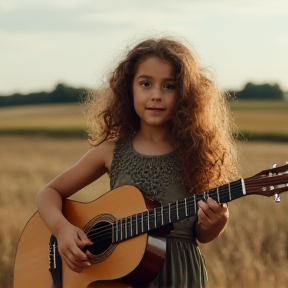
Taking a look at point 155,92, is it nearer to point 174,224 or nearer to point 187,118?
point 187,118

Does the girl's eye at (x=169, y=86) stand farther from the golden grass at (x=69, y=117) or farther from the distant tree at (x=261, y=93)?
the distant tree at (x=261, y=93)

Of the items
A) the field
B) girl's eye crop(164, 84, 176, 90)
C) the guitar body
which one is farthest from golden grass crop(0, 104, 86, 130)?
girl's eye crop(164, 84, 176, 90)

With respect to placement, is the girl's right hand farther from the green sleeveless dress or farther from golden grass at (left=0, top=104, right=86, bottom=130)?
golden grass at (left=0, top=104, right=86, bottom=130)

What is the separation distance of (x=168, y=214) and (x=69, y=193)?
660 mm

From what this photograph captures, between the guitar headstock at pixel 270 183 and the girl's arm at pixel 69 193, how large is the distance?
0.77m

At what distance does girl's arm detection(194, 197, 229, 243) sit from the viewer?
3.01 metres

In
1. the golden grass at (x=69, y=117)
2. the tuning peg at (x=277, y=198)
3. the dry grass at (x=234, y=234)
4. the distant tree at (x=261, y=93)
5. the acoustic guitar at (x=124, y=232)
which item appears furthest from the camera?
the distant tree at (x=261, y=93)

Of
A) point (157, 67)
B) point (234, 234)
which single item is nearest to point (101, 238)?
point (157, 67)

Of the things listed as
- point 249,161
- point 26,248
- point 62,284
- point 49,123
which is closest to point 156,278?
point 62,284

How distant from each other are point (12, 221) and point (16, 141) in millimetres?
10434

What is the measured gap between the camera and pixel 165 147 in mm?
3348

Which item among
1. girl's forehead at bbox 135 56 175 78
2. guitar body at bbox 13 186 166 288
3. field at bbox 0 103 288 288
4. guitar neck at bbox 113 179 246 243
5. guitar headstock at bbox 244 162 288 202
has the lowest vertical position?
field at bbox 0 103 288 288

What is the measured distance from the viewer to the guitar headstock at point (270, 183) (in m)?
2.88

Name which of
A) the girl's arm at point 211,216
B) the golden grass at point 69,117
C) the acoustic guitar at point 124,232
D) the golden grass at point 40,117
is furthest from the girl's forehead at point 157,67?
the golden grass at point 40,117
